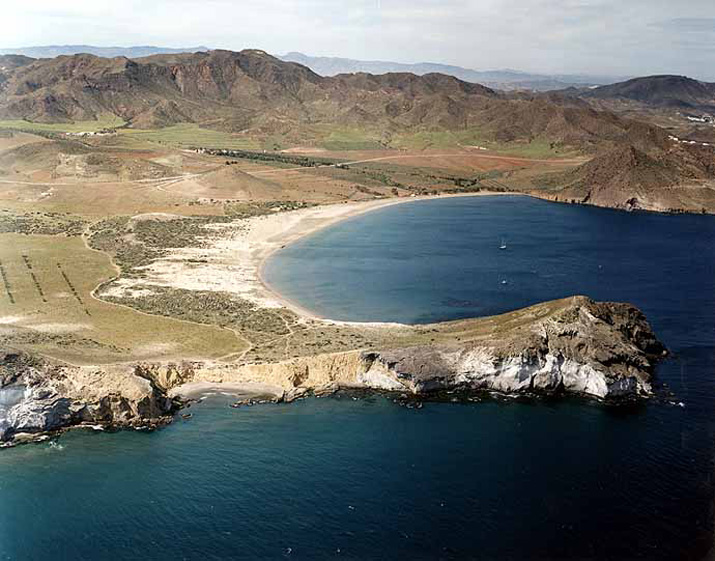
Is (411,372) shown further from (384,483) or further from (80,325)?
(80,325)

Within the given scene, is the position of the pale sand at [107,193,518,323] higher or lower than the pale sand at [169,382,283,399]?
higher

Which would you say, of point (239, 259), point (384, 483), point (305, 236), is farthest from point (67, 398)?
point (305, 236)

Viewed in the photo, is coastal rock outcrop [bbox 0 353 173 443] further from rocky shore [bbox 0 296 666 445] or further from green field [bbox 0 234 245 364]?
green field [bbox 0 234 245 364]

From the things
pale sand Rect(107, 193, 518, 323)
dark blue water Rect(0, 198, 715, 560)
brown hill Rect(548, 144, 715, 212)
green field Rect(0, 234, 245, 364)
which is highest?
brown hill Rect(548, 144, 715, 212)

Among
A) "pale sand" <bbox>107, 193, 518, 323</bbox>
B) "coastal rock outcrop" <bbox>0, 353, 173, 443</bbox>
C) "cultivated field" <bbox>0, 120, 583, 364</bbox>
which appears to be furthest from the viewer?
"pale sand" <bbox>107, 193, 518, 323</bbox>

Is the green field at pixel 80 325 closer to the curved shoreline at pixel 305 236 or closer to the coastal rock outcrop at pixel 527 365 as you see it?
the curved shoreline at pixel 305 236

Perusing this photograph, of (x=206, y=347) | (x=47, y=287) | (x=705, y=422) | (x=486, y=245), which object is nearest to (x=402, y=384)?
(x=206, y=347)

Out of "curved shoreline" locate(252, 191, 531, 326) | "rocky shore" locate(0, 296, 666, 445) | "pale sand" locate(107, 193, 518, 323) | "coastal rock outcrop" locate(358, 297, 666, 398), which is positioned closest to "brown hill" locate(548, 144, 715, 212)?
"curved shoreline" locate(252, 191, 531, 326)
